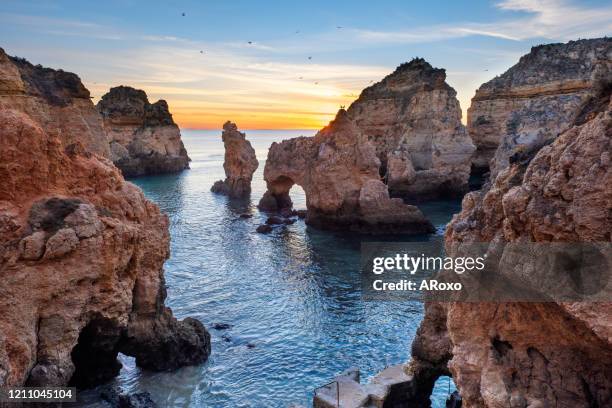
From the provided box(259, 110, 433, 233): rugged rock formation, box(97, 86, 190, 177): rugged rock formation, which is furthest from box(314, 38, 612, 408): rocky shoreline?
box(97, 86, 190, 177): rugged rock formation

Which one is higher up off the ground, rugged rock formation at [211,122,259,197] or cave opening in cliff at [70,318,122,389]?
rugged rock formation at [211,122,259,197]

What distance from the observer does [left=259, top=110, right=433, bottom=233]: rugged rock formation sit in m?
33.6

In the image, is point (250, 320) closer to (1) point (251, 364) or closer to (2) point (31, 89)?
(1) point (251, 364)

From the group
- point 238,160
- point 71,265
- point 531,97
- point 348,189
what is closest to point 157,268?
point 71,265

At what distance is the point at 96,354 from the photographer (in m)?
13.7

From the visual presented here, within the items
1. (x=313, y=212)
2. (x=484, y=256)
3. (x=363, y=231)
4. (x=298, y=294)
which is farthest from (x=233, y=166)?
(x=484, y=256)

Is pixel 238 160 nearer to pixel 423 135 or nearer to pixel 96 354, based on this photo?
pixel 423 135

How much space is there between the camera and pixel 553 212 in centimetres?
652

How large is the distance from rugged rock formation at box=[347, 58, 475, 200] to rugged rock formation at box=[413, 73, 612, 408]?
1449 inches

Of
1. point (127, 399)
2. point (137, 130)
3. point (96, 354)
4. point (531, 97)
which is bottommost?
point (127, 399)

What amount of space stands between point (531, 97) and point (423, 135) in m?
12.8

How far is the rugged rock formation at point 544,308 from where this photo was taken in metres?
6.16

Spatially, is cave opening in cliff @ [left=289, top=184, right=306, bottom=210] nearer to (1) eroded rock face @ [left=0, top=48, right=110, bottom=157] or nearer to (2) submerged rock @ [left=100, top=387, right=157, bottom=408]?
(1) eroded rock face @ [left=0, top=48, right=110, bottom=157]

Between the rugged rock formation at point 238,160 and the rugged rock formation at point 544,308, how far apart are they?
4384 centimetres
